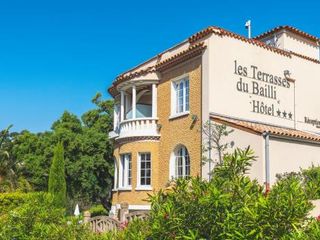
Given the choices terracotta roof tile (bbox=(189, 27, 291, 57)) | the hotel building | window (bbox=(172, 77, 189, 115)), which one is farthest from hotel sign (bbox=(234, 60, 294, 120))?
window (bbox=(172, 77, 189, 115))

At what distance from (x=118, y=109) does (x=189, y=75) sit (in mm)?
8561

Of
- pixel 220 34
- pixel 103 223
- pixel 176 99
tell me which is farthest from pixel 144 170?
pixel 220 34

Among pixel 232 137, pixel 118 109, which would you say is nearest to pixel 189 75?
pixel 232 137

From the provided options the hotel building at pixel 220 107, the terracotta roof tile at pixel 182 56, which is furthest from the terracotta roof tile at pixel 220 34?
the terracotta roof tile at pixel 182 56

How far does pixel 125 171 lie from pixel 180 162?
3761 millimetres

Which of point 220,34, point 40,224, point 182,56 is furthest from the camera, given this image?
point 182,56

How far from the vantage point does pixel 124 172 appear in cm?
2467

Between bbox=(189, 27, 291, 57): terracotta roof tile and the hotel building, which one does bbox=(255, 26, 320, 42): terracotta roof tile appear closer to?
the hotel building

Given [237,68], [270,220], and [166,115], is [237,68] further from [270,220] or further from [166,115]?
[270,220]

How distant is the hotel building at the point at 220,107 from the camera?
19.3m

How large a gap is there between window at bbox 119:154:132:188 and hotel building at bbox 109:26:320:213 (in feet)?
0.17

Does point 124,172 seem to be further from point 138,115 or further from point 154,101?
point 154,101

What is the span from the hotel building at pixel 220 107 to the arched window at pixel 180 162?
5cm

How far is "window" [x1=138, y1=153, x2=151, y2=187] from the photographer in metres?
23.3
